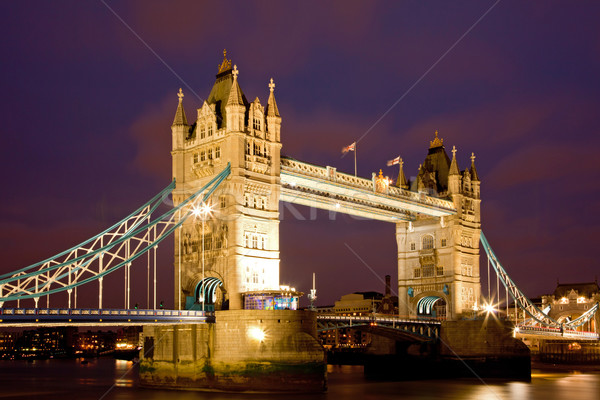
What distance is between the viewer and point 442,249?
78250 millimetres

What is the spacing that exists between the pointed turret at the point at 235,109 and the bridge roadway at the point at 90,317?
1336 cm

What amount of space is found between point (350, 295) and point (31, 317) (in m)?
155

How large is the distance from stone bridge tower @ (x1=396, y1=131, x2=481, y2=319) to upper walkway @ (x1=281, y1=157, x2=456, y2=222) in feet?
7.35

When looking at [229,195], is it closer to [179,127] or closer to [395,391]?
[179,127]

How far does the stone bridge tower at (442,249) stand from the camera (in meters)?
Result: 77.3

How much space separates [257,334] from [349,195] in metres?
20.3

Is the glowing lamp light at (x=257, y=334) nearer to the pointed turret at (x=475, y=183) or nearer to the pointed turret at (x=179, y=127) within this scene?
the pointed turret at (x=179, y=127)

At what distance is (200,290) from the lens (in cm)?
5712

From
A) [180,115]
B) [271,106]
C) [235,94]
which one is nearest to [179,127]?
[180,115]

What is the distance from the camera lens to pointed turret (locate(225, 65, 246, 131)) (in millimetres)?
53625

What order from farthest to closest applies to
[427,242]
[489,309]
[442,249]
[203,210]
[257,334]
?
[427,242] → [442,249] → [489,309] → [203,210] → [257,334]

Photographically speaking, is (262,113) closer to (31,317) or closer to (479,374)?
(31,317)

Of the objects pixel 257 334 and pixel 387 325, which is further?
pixel 387 325

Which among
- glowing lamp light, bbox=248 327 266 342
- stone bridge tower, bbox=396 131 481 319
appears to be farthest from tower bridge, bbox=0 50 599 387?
stone bridge tower, bbox=396 131 481 319
